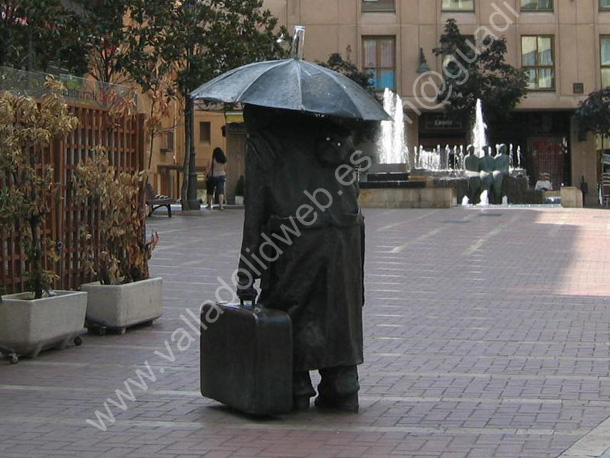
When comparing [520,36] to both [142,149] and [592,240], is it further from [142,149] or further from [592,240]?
[142,149]

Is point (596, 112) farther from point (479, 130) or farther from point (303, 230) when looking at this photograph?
point (303, 230)

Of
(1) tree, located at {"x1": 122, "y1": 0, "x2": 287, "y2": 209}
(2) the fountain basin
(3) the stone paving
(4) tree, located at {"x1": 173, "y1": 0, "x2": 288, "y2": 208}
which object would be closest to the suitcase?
(3) the stone paving

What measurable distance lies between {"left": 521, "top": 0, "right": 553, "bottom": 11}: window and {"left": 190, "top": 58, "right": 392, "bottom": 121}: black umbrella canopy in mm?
45600

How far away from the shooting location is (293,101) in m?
Result: 6.69

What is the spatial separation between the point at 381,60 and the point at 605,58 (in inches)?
405

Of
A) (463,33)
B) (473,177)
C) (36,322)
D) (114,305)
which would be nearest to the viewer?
(36,322)

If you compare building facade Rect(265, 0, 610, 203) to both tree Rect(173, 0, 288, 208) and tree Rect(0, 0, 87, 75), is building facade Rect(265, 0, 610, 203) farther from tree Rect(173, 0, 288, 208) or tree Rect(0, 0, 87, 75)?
tree Rect(0, 0, 87, 75)

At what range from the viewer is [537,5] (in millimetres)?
50719

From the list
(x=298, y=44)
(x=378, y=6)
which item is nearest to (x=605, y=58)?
(x=378, y=6)

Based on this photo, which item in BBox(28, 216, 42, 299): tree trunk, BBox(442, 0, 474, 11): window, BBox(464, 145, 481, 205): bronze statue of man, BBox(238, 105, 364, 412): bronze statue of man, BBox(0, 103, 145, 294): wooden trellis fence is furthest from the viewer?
BBox(442, 0, 474, 11): window

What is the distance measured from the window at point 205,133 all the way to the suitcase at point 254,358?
171 feet

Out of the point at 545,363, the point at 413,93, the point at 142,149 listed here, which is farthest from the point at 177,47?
the point at 413,93

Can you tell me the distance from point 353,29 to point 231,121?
10.5 metres

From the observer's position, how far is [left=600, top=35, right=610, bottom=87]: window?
167 feet
